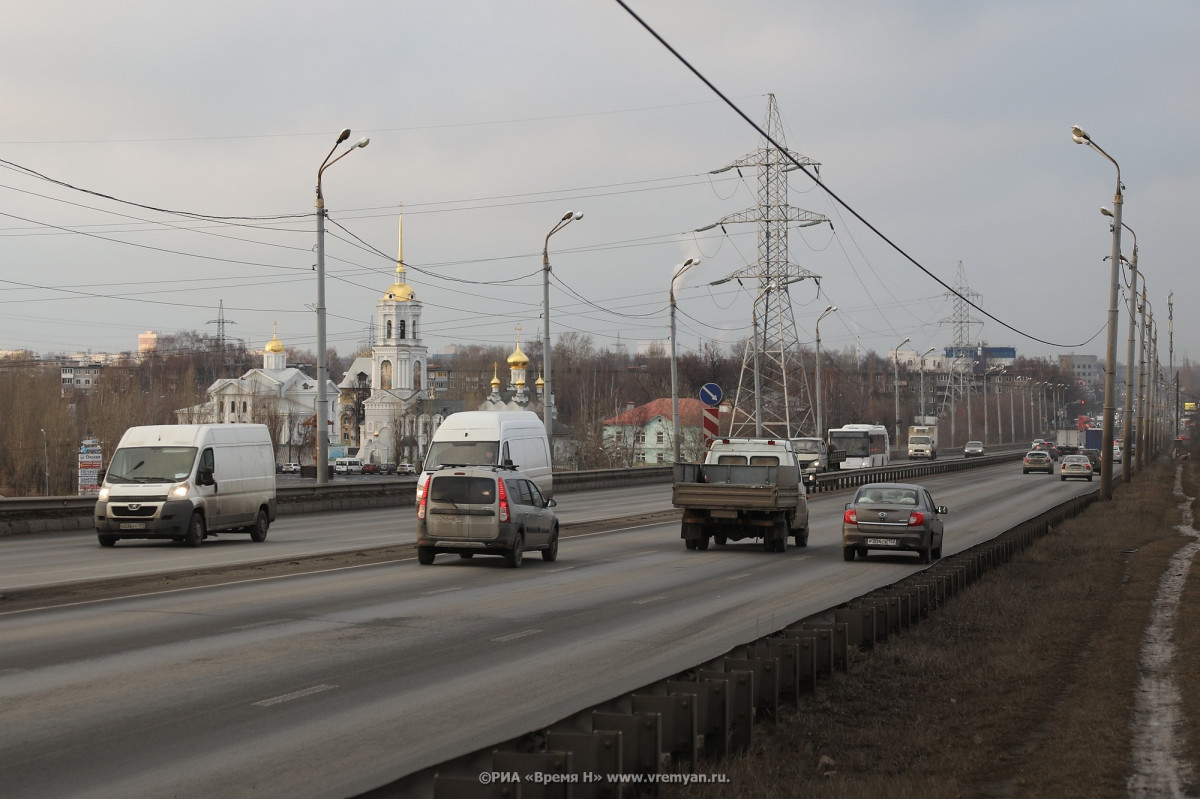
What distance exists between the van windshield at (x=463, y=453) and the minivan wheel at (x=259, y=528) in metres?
5.02

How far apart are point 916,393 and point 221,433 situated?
154 m

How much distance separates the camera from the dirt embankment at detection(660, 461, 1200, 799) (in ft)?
24.5

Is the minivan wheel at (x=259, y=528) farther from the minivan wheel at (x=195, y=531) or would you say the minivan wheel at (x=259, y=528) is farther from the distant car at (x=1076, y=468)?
the distant car at (x=1076, y=468)

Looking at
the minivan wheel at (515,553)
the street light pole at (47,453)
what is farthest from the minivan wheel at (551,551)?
the street light pole at (47,453)

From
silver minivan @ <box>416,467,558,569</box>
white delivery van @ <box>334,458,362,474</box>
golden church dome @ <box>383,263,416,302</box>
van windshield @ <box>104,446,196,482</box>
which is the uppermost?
golden church dome @ <box>383,263,416,302</box>

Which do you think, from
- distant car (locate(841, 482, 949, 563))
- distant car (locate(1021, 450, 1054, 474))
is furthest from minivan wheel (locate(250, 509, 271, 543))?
distant car (locate(1021, 450, 1054, 474))

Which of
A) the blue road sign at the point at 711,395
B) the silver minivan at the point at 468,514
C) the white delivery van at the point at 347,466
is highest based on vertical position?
the blue road sign at the point at 711,395

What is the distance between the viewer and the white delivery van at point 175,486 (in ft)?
82.1

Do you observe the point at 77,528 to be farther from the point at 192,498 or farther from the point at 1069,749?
the point at 1069,749

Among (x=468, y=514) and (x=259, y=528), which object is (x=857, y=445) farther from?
(x=468, y=514)

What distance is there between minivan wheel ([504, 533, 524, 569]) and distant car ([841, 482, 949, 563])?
6710 mm

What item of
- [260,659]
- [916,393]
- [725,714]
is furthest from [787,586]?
[916,393]

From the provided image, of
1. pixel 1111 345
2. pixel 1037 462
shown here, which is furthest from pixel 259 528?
pixel 1037 462

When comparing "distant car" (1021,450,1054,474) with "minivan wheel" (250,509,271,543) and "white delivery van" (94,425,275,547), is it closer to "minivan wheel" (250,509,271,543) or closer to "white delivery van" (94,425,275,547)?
"minivan wheel" (250,509,271,543)
